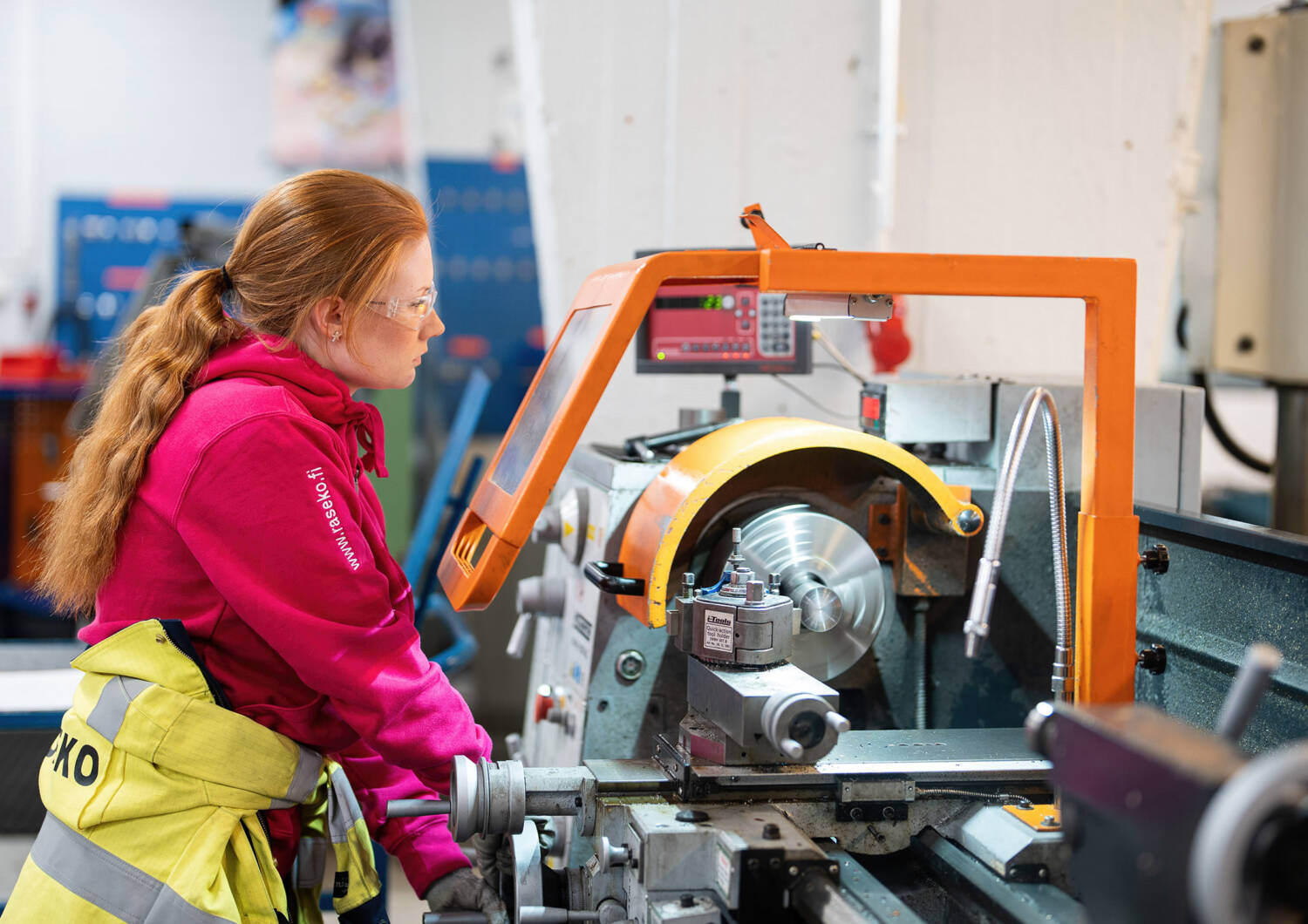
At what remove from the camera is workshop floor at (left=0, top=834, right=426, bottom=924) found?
274cm

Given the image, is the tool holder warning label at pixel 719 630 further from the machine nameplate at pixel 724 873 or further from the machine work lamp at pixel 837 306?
the machine work lamp at pixel 837 306

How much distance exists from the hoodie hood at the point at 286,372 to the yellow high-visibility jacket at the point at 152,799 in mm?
274

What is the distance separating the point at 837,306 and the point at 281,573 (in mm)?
649

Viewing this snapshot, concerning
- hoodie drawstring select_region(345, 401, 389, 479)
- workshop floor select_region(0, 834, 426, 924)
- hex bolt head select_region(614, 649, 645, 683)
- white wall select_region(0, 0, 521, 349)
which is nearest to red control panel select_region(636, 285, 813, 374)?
hex bolt head select_region(614, 649, 645, 683)

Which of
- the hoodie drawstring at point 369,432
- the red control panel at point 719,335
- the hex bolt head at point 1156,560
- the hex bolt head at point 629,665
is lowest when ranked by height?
Result: the hex bolt head at point 629,665

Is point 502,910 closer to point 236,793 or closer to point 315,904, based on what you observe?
point 315,904

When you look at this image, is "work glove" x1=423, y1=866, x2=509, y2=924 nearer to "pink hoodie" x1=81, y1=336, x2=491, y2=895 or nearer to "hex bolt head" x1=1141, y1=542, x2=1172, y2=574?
"pink hoodie" x1=81, y1=336, x2=491, y2=895

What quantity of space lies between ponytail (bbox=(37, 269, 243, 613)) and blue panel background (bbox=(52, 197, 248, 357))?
411 cm

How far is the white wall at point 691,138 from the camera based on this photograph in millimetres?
2426

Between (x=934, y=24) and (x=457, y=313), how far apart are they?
116 inches

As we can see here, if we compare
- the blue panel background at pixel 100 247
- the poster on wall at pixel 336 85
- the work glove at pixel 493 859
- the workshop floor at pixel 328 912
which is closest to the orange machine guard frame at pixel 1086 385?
the work glove at pixel 493 859

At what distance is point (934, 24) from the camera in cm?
247

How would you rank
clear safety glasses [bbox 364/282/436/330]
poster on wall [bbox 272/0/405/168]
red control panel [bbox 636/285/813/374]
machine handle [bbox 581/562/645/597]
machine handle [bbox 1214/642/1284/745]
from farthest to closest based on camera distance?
1. poster on wall [bbox 272/0/405/168]
2. red control panel [bbox 636/285/813/374]
3. machine handle [bbox 581/562/645/597]
4. clear safety glasses [bbox 364/282/436/330]
5. machine handle [bbox 1214/642/1284/745]

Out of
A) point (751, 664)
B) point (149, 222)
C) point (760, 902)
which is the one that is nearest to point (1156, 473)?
point (751, 664)
